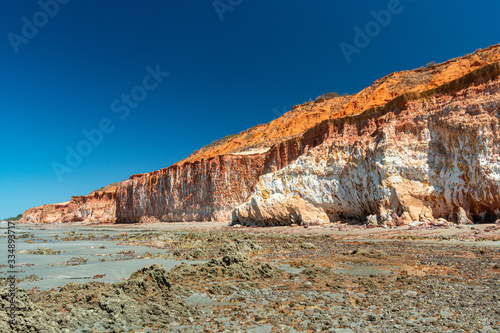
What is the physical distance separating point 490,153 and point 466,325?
15.6 meters

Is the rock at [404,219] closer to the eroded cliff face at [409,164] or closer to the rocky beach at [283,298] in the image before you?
the eroded cliff face at [409,164]

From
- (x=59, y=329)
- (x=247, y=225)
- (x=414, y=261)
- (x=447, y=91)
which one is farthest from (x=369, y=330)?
(x=247, y=225)

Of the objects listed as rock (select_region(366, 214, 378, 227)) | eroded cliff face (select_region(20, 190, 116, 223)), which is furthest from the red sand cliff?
eroded cliff face (select_region(20, 190, 116, 223))

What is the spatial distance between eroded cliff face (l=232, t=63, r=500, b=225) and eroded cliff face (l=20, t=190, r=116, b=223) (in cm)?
6177

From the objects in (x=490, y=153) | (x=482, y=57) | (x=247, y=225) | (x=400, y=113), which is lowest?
(x=247, y=225)

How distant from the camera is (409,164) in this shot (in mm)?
19016

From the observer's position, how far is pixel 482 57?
120ft

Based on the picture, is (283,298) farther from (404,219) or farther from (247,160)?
(247,160)

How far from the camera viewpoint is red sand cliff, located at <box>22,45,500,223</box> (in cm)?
3644

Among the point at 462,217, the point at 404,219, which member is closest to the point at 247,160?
the point at 404,219

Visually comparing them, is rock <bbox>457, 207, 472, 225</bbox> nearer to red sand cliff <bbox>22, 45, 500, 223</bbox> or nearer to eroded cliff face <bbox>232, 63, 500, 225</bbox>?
eroded cliff face <bbox>232, 63, 500, 225</bbox>

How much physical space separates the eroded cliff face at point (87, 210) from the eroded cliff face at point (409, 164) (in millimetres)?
61773

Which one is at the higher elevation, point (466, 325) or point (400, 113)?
point (400, 113)

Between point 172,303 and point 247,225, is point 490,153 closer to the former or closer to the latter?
point 172,303
